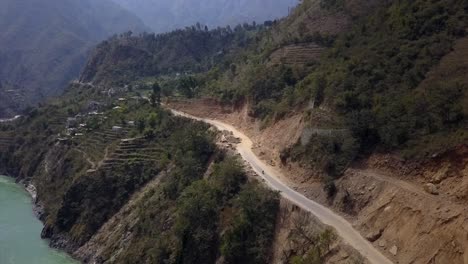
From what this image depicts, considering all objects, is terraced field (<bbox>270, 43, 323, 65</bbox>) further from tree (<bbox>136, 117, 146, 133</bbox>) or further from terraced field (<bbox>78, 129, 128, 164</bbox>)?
terraced field (<bbox>78, 129, 128, 164</bbox>)

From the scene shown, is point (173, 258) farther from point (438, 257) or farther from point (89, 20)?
point (89, 20)

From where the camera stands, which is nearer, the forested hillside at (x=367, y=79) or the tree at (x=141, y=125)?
the forested hillside at (x=367, y=79)

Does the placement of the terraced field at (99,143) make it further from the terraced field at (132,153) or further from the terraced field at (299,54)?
the terraced field at (299,54)

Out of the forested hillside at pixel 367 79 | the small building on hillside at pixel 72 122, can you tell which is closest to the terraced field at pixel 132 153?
the forested hillside at pixel 367 79

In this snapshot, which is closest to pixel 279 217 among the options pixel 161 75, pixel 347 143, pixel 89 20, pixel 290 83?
pixel 347 143

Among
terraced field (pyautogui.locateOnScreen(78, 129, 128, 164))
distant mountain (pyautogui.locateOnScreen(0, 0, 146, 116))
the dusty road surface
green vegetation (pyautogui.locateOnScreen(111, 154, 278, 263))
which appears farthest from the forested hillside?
distant mountain (pyautogui.locateOnScreen(0, 0, 146, 116))
